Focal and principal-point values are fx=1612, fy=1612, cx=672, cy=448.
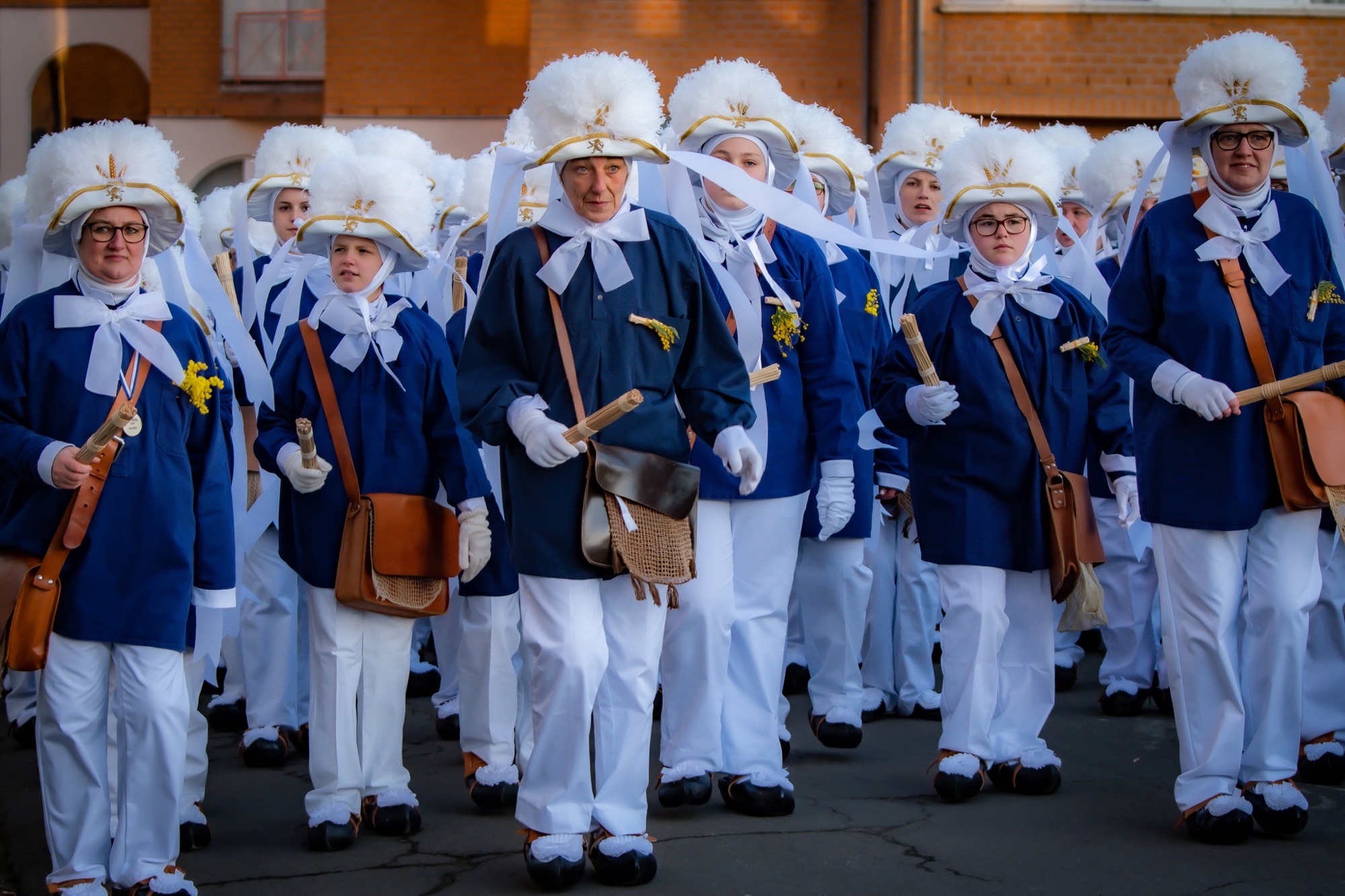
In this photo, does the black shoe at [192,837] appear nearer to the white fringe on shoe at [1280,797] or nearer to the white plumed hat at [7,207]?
the white fringe on shoe at [1280,797]

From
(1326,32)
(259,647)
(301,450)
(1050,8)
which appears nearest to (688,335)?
(301,450)

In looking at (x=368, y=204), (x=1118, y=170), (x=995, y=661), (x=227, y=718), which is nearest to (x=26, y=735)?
(x=227, y=718)

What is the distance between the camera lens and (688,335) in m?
4.95

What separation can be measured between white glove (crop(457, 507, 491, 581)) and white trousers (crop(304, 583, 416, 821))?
37 centimetres

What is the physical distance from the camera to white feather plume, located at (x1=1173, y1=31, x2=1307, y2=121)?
5289 millimetres

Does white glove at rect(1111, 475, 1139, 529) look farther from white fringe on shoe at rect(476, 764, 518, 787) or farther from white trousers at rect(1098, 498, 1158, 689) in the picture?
white fringe on shoe at rect(476, 764, 518, 787)

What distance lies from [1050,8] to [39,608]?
1372 centimetres

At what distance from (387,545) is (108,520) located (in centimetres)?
92

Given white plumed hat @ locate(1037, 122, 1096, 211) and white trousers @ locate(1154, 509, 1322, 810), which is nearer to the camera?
white trousers @ locate(1154, 509, 1322, 810)

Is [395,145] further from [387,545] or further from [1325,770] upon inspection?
[1325,770]

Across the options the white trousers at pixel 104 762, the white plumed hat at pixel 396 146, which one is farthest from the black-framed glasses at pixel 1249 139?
the white plumed hat at pixel 396 146

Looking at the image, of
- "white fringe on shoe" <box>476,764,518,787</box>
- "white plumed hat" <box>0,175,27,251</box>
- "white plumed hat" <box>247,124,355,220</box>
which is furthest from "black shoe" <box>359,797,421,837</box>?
"white plumed hat" <box>0,175,27,251</box>

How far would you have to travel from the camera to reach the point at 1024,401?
5.71 m

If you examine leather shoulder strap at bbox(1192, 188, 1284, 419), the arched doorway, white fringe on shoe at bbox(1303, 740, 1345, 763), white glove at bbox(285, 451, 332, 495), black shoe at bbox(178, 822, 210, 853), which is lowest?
black shoe at bbox(178, 822, 210, 853)
